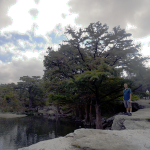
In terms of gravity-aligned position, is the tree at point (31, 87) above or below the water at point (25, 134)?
above

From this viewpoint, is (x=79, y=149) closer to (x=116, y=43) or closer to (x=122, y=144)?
(x=122, y=144)

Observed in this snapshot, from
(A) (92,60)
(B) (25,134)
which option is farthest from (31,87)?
(A) (92,60)

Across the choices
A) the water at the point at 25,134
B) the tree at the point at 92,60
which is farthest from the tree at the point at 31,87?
the tree at the point at 92,60

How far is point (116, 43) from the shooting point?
1678 cm

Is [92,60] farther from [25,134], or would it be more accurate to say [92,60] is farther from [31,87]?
[31,87]

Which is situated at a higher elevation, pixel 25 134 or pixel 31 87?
pixel 31 87

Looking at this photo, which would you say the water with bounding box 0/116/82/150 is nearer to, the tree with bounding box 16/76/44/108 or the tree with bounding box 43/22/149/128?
the tree with bounding box 43/22/149/128

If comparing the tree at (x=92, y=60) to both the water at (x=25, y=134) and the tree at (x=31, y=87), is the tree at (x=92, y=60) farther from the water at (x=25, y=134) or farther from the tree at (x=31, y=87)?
the tree at (x=31, y=87)

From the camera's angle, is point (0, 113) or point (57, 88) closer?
point (57, 88)

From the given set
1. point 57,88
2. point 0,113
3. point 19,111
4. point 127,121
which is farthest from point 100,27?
point 19,111

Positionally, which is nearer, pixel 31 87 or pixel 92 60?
pixel 92 60

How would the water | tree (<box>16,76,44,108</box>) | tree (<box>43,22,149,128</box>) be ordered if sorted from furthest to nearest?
tree (<box>16,76,44,108</box>) → tree (<box>43,22,149,128</box>) → the water

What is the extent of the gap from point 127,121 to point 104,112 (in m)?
15.9

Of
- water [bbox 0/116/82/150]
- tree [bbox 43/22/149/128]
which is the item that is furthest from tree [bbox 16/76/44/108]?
tree [bbox 43/22/149/128]
